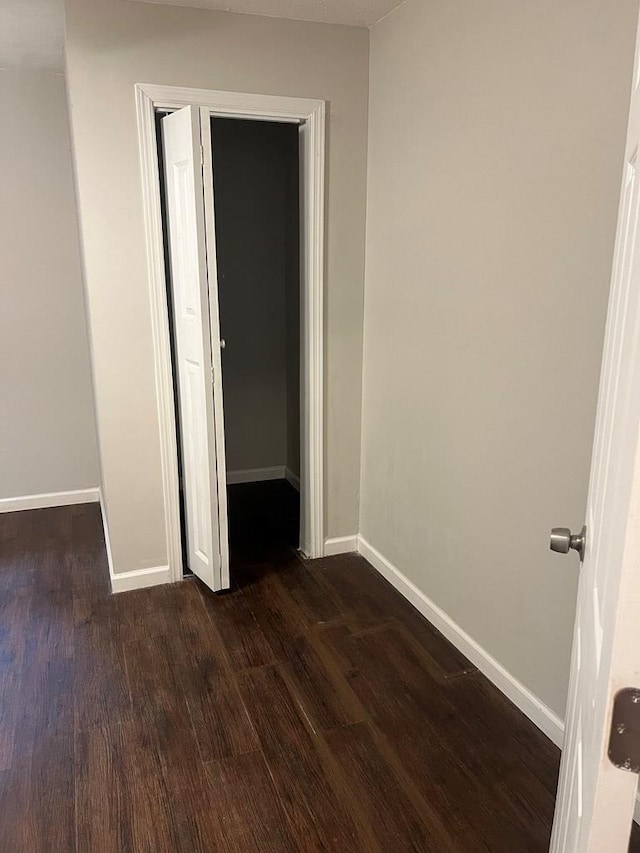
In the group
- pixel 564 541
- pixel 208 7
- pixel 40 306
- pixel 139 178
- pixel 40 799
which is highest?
pixel 208 7

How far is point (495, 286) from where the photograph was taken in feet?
7.06

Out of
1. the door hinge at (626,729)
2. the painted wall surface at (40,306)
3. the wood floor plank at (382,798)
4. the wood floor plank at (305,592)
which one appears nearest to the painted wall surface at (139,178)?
the wood floor plank at (305,592)

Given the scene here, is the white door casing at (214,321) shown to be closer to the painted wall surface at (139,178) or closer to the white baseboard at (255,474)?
the painted wall surface at (139,178)

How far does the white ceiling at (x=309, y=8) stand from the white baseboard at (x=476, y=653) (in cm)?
236

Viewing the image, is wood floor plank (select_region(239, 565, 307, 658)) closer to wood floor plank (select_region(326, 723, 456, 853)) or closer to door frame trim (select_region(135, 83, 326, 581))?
door frame trim (select_region(135, 83, 326, 581))

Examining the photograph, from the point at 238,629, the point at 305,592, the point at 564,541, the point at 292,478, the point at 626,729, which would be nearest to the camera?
the point at 626,729

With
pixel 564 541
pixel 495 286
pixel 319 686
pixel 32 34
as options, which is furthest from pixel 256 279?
pixel 564 541

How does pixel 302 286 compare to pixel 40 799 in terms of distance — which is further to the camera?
pixel 302 286

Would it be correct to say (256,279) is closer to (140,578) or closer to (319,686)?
(140,578)

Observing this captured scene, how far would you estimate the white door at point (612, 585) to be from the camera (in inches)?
25.4

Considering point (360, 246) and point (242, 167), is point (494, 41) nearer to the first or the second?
point (360, 246)

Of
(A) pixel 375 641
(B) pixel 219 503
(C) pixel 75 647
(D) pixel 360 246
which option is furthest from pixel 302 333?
(C) pixel 75 647

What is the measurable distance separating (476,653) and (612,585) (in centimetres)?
189

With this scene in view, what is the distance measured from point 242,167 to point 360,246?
1.42 metres
